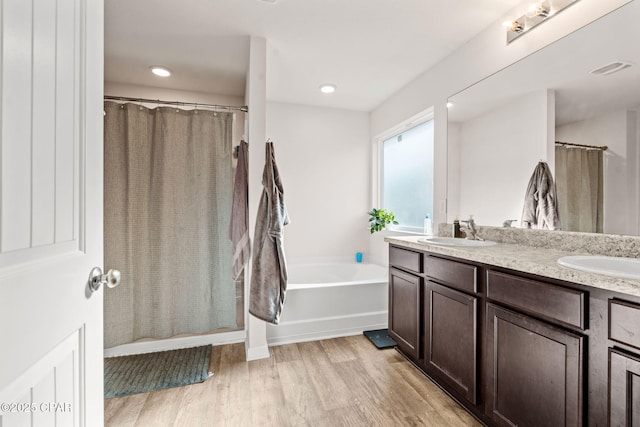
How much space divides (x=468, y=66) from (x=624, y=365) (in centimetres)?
201

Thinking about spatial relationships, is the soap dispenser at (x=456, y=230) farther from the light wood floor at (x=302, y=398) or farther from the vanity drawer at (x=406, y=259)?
the light wood floor at (x=302, y=398)

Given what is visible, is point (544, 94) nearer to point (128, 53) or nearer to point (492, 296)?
point (492, 296)

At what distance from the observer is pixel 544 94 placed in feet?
5.45

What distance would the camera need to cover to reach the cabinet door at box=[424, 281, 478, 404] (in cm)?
147

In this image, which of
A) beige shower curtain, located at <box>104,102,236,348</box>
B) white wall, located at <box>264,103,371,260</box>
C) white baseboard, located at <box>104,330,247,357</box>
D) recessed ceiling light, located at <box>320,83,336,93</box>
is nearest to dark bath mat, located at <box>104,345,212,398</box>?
white baseboard, located at <box>104,330,247,357</box>

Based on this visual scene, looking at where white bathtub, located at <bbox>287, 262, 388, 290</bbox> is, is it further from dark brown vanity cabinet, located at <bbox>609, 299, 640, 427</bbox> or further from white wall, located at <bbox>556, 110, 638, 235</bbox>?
dark brown vanity cabinet, located at <bbox>609, 299, 640, 427</bbox>

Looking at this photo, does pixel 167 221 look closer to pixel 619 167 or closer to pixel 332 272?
pixel 332 272

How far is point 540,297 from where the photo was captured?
1.13m

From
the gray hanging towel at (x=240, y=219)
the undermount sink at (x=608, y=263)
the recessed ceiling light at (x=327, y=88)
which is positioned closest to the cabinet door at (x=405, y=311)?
the undermount sink at (x=608, y=263)

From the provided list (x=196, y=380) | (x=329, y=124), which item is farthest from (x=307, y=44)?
(x=196, y=380)

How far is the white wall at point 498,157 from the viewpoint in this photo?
1713mm

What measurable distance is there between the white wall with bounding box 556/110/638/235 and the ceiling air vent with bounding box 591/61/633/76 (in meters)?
0.20

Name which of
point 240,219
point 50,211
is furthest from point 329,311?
point 50,211

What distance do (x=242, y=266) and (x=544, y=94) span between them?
2346 mm
